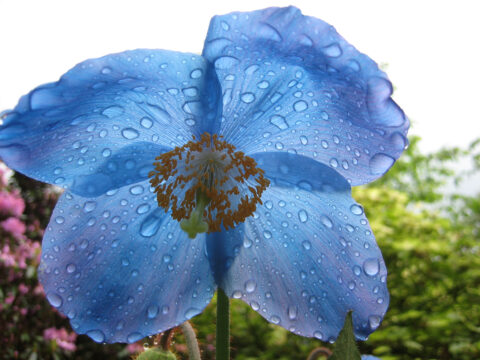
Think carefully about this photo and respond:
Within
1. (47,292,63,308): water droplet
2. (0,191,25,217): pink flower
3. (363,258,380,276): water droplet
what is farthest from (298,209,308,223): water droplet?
(0,191,25,217): pink flower

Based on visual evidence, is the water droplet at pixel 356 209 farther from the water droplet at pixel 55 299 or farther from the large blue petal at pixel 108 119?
the water droplet at pixel 55 299

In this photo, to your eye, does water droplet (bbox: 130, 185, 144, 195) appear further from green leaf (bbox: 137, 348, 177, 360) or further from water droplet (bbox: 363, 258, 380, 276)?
water droplet (bbox: 363, 258, 380, 276)

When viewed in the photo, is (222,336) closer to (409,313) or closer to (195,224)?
(195,224)

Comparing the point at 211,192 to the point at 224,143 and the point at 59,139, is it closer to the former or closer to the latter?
the point at 224,143

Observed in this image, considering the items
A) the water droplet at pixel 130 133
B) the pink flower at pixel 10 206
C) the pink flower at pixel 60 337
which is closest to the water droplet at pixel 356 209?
the water droplet at pixel 130 133

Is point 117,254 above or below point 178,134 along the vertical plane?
below

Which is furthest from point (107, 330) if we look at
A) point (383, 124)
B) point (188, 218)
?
point (383, 124)

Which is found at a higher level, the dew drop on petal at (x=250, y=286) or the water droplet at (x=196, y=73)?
the water droplet at (x=196, y=73)
